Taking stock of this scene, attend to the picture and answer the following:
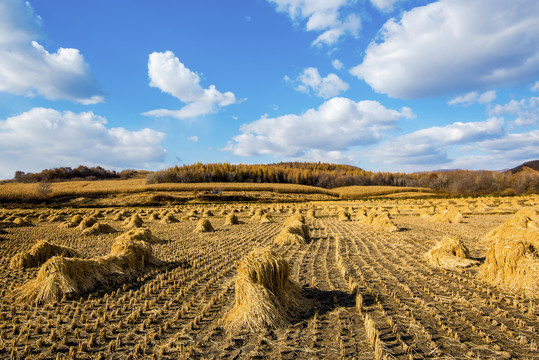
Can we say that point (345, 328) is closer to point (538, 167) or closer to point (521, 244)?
point (521, 244)

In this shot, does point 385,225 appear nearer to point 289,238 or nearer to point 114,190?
point 289,238

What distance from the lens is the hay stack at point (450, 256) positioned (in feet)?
34.6

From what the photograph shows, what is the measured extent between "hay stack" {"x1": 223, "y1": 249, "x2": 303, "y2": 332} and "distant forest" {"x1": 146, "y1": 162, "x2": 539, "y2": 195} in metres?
101

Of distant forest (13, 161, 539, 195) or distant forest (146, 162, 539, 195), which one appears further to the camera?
distant forest (13, 161, 539, 195)

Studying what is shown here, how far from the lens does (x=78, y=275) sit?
830cm

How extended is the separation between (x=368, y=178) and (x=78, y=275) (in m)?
143

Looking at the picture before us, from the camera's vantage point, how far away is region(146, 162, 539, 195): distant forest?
4001 inches

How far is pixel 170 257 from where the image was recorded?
1291 centimetres

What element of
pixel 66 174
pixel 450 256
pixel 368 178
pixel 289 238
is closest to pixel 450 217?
pixel 450 256

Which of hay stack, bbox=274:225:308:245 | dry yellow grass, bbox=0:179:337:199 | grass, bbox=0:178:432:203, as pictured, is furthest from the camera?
dry yellow grass, bbox=0:179:337:199

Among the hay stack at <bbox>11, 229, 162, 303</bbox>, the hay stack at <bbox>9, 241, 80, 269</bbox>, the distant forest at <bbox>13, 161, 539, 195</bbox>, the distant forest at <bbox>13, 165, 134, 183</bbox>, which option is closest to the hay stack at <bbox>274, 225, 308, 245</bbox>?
the hay stack at <bbox>11, 229, 162, 303</bbox>

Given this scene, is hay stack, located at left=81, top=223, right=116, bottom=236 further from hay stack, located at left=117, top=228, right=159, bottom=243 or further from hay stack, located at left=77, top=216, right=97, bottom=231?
hay stack, located at left=117, top=228, right=159, bottom=243

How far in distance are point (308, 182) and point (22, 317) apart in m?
130

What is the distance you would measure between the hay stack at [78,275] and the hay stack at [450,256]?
10487 millimetres
